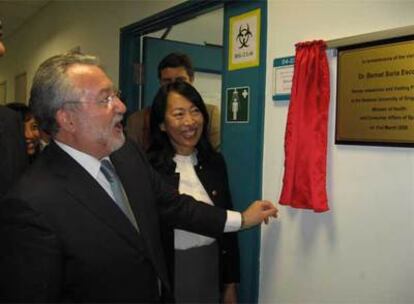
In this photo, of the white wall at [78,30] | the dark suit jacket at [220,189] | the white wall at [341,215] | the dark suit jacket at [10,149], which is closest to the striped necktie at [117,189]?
the dark suit jacket at [10,149]

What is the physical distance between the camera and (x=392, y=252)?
140 centimetres

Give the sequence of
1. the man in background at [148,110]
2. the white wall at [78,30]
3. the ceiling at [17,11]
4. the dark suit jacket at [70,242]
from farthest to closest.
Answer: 1. the ceiling at [17,11]
2. the white wall at [78,30]
3. the man in background at [148,110]
4. the dark suit jacket at [70,242]

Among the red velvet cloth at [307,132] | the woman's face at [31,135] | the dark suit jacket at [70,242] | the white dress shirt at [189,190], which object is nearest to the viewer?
the dark suit jacket at [70,242]

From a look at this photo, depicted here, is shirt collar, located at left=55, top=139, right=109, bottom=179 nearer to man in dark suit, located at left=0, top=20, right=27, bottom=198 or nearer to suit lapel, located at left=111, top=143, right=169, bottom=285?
suit lapel, located at left=111, top=143, right=169, bottom=285

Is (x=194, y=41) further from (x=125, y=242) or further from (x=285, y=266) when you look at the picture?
(x=125, y=242)

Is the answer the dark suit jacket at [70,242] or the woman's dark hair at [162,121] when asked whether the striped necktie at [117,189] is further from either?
the woman's dark hair at [162,121]

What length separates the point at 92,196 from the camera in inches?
47.3

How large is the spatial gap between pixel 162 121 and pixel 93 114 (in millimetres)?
635

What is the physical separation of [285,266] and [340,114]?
2.25ft

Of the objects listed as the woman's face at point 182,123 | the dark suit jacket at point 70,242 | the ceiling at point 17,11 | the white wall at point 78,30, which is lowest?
the dark suit jacket at point 70,242

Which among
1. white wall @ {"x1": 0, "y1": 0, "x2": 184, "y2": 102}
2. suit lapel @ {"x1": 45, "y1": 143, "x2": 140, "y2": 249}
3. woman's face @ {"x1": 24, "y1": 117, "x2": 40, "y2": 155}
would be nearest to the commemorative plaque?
suit lapel @ {"x1": 45, "y1": 143, "x2": 140, "y2": 249}

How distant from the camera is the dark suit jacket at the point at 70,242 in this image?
106 centimetres

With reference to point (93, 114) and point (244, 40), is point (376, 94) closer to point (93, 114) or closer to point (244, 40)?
point (244, 40)

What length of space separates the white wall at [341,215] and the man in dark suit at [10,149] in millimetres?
1003
